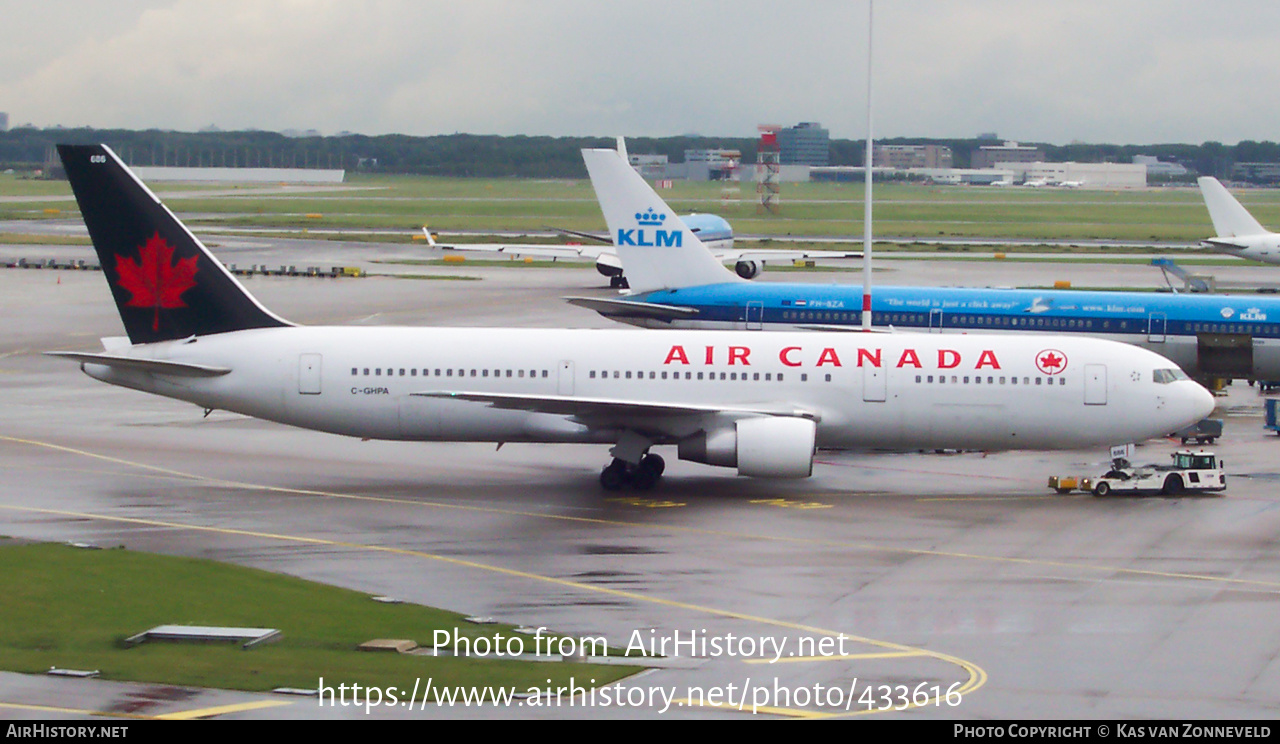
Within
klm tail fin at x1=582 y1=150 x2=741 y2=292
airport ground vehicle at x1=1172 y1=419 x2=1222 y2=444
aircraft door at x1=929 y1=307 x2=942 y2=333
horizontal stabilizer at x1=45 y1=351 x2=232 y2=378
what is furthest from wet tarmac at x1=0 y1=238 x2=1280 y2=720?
klm tail fin at x1=582 y1=150 x2=741 y2=292

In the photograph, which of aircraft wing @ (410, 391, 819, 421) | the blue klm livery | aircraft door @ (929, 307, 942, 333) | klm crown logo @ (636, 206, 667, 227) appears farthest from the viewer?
klm crown logo @ (636, 206, 667, 227)

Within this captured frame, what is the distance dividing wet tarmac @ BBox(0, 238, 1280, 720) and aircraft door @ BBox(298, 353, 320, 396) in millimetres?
2415

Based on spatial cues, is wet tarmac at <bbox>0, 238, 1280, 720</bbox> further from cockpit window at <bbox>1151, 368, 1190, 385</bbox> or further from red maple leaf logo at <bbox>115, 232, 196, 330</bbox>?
red maple leaf logo at <bbox>115, 232, 196, 330</bbox>

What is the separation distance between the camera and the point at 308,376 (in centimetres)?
3422

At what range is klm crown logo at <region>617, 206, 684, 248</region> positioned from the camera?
165 feet

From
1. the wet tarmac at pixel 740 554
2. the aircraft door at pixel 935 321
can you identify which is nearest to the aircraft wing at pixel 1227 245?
the wet tarmac at pixel 740 554

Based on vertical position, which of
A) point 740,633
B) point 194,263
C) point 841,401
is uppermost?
point 194,263

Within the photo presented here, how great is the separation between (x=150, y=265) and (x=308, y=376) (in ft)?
16.3

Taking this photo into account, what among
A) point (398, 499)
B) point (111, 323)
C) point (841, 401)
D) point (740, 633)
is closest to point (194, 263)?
point (398, 499)

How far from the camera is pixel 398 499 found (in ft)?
108

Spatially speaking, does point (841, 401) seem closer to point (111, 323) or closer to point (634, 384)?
point (634, 384)
